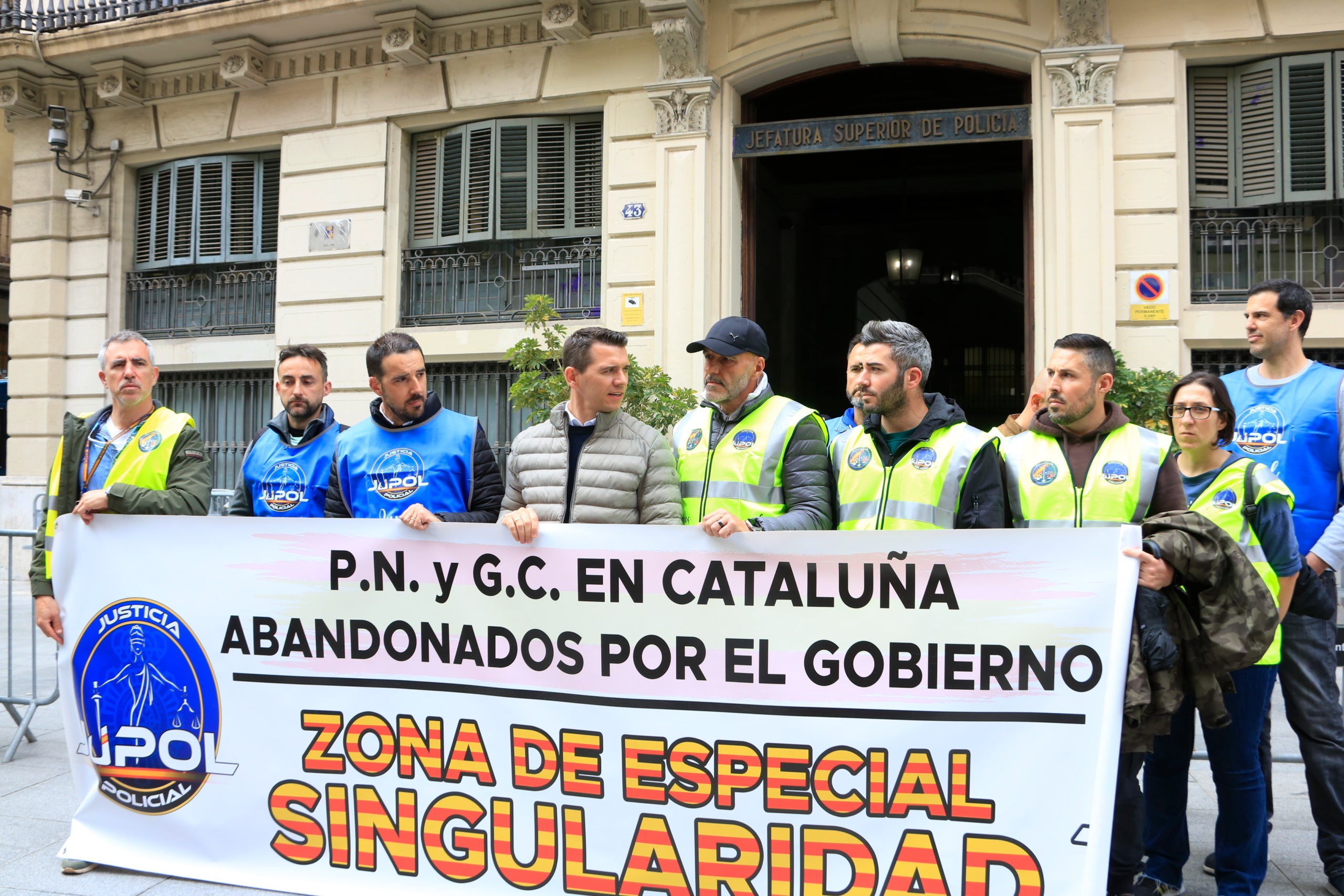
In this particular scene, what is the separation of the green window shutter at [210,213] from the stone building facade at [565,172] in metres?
0.03

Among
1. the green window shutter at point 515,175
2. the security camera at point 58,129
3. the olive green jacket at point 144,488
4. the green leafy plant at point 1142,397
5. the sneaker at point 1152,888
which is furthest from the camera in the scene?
the security camera at point 58,129

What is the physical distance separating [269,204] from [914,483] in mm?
10928

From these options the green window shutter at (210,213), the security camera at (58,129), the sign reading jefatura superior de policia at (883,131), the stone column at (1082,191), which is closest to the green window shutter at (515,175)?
the sign reading jefatura superior de policia at (883,131)

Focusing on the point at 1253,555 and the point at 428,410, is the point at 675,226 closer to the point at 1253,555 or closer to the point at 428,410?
the point at 428,410

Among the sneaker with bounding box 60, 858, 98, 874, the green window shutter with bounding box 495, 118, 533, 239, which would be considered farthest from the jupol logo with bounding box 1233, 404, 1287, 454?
the green window shutter with bounding box 495, 118, 533, 239

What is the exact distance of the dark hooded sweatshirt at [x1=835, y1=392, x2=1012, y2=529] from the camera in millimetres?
3523

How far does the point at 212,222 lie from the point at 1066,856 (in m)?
12.4

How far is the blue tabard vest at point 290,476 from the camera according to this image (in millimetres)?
4730

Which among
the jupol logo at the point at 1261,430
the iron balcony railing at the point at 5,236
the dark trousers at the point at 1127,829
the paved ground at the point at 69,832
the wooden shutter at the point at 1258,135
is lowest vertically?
the paved ground at the point at 69,832

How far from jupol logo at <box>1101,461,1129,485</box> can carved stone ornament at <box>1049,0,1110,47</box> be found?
7095 mm

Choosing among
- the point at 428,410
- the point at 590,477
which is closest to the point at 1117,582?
the point at 590,477

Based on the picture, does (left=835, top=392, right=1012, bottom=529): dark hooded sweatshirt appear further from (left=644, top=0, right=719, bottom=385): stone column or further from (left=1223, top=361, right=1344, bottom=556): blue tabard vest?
(left=644, top=0, right=719, bottom=385): stone column

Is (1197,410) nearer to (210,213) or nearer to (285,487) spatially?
(285,487)

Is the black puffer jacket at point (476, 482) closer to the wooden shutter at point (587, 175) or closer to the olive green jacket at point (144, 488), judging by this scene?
the olive green jacket at point (144, 488)
